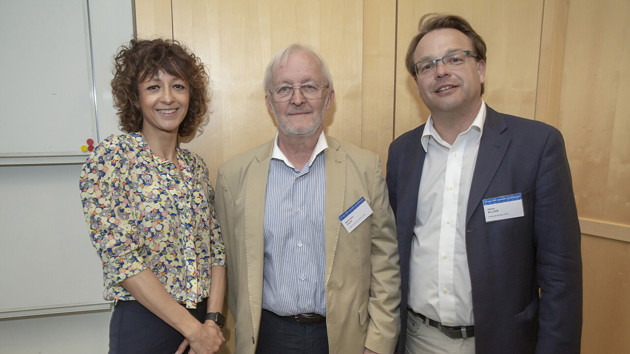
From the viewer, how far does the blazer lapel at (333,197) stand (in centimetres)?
142

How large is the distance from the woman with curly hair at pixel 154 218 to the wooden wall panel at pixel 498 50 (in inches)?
47.6

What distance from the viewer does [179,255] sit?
1.33 metres

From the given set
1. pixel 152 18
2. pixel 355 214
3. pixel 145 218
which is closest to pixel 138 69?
pixel 152 18

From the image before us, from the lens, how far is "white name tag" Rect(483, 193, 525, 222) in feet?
4.19

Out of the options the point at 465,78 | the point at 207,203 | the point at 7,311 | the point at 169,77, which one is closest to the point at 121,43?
the point at 169,77

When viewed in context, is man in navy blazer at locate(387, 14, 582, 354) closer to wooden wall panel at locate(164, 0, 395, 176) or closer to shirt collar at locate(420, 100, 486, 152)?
shirt collar at locate(420, 100, 486, 152)

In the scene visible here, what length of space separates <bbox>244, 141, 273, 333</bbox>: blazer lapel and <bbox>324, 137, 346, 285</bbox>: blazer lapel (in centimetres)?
27

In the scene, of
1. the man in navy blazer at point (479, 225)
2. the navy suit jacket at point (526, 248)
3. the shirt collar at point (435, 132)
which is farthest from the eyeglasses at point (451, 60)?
the navy suit jacket at point (526, 248)

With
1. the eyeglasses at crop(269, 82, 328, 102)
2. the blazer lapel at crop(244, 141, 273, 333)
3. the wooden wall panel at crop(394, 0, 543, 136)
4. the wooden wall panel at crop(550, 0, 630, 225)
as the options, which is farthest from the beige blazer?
the wooden wall panel at crop(550, 0, 630, 225)

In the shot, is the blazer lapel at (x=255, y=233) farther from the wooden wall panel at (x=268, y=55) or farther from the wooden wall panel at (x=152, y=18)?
the wooden wall panel at (x=152, y=18)

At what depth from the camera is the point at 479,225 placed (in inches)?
51.2

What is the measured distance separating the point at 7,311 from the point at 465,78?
2415mm

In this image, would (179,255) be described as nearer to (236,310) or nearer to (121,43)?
(236,310)

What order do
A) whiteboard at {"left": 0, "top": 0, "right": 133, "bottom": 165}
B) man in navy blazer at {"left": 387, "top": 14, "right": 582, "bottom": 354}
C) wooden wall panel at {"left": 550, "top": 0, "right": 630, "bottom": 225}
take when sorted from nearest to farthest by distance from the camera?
man in navy blazer at {"left": 387, "top": 14, "right": 582, "bottom": 354}, whiteboard at {"left": 0, "top": 0, "right": 133, "bottom": 165}, wooden wall panel at {"left": 550, "top": 0, "right": 630, "bottom": 225}
